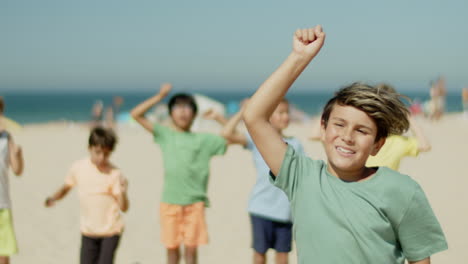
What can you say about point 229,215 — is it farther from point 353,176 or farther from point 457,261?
point 353,176

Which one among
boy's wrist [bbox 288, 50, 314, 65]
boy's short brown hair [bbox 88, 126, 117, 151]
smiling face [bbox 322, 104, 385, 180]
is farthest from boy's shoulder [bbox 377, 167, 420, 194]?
boy's short brown hair [bbox 88, 126, 117, 151]

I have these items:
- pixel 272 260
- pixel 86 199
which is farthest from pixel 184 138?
pixel 272 260

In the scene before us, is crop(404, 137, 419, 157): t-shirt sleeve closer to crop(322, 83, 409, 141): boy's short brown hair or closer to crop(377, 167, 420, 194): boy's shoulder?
crop(322, 83, 409, 141): boy's short brown hair

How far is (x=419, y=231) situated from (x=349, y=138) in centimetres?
48

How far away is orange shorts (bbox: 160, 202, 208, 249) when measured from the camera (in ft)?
14.7

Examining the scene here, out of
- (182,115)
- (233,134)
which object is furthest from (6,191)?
(233,134)

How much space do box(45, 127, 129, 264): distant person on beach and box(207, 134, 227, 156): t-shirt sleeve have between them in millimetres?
1043

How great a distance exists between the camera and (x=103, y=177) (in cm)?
407

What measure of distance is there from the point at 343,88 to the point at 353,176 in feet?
1.32

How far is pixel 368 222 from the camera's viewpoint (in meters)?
1.90

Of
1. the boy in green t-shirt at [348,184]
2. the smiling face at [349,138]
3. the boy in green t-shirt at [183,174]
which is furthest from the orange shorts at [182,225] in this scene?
the smiling face at [349,138]

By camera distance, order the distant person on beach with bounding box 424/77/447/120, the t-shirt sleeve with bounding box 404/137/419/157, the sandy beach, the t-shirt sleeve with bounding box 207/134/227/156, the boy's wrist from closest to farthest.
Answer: the boy's wrist, the t-shirt sleeve with bounding box 404/137/419/157, the t-shirt sleeve with bounding box 207/134/227/156, the sandy beach, the distant person on beach with bounding box 424/77/447/120

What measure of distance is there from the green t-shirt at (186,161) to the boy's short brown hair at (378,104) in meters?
2.66

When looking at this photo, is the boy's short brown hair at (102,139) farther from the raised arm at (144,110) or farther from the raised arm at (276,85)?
the raised arm at (276,85)
